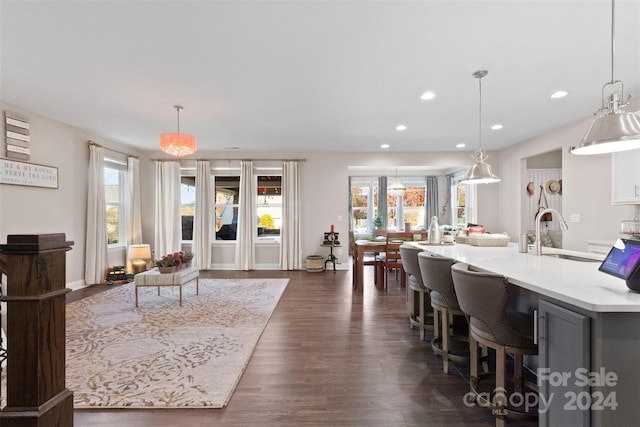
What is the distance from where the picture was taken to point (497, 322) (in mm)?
1691

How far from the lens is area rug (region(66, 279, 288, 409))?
6.89 feet

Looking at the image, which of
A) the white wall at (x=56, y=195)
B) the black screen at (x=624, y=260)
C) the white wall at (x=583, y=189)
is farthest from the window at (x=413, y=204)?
the black screen at (x=624, y=260)

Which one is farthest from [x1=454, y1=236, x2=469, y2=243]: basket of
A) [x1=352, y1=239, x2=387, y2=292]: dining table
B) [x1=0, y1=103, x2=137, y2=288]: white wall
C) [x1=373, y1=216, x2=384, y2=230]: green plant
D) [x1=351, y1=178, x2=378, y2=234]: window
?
[x1=351, y1=178, x2=378, y2=234]: window

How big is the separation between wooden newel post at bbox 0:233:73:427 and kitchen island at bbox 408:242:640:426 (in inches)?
75.0

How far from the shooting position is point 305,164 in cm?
691

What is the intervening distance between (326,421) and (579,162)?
5373mm

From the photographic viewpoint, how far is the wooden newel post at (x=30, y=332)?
0.83 metres

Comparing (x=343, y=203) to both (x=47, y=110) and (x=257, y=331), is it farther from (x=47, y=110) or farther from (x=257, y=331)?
(x=47, y=110)

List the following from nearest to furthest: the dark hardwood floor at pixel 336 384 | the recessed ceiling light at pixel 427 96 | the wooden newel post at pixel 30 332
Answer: the wooden newel post at pixel 30 332 → the dark hardwood floor at pixel 336 384 → the recessed ceiling light at pixel 427 96

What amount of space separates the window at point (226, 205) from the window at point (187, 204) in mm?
546

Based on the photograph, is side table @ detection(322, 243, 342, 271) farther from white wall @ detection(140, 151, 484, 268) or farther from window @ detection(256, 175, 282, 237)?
window @ detection(256, 175, 282, 237)

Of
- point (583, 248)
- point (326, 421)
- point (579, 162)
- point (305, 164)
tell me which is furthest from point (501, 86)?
point (305, 164)

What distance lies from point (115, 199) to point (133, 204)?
34 centimetres

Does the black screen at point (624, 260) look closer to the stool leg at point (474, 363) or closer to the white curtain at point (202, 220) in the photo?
the stool leg at point (474, 363)
